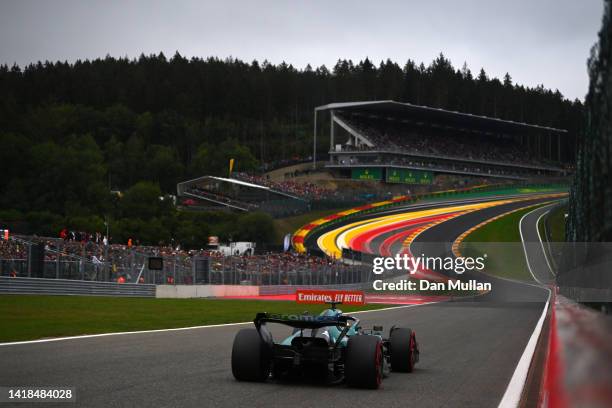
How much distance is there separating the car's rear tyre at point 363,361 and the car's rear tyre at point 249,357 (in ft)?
2.93

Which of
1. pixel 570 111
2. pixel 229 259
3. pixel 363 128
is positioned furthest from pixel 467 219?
pixel 570 111

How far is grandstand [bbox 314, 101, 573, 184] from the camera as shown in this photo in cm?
11425

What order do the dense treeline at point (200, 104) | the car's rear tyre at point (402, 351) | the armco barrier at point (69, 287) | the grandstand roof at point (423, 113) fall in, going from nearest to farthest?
1. the car's rear tyre at point (402, 351)
2. the armco barrier at point (69, 287)
3. the grandstand roof at point (423, 113)
4. the dense treeline at point (200, 104)

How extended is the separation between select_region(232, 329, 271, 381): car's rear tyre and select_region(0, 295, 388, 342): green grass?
5503 millimetres

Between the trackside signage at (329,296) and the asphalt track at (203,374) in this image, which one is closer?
the asphalt track at (203,374)

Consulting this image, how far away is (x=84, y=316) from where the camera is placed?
1964cm

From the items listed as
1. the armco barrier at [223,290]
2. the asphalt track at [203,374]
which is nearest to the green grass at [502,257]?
the armco barrier at [223,290]

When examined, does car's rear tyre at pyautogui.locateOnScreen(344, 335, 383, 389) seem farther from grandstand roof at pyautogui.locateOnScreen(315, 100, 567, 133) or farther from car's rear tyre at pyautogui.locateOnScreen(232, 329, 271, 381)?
grandstand roof at pyautogui.locateOnScreen(315, 100, 567, 133)

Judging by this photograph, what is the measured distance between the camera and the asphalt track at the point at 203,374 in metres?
7.59

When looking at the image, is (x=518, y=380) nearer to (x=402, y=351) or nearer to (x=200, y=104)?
(x=402, y=351)

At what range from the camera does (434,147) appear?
123188 mm

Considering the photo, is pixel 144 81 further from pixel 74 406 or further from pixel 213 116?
pixel 74 406

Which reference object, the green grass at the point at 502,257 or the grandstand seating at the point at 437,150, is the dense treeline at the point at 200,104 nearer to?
the grandstand seating at the point at 437,150

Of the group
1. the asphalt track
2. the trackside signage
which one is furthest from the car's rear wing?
the trackside signage
